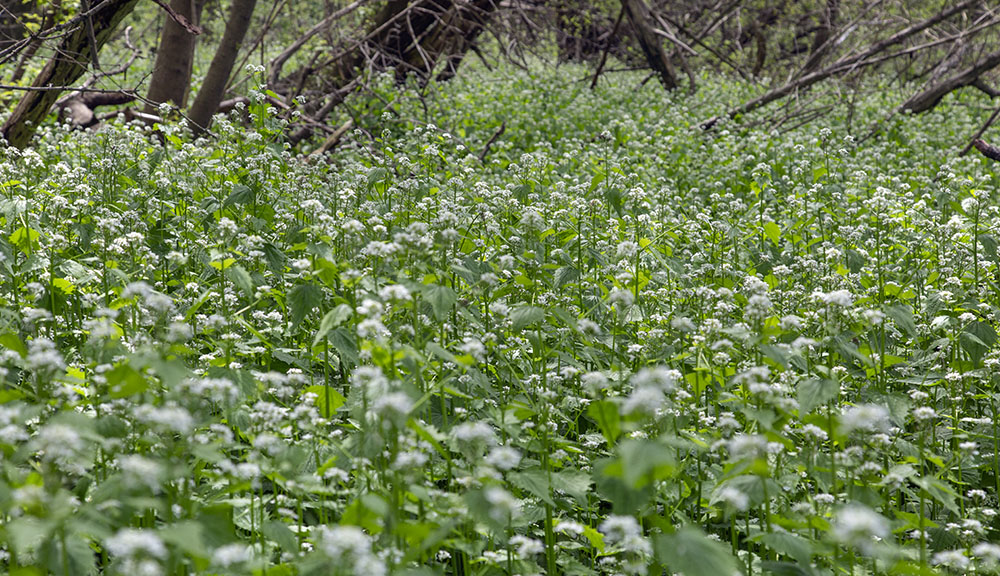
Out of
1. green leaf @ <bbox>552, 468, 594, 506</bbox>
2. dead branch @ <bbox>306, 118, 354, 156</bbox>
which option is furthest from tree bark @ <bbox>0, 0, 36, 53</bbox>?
green leaf @ <bbox>552, 468, 594, 506</bbox>

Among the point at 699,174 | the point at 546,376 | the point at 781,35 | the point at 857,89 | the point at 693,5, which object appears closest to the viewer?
the point at 546,376

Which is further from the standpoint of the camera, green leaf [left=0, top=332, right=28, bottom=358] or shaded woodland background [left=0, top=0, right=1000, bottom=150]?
shaded woodland background [left=0, top=0, right=1000, bottom=150]

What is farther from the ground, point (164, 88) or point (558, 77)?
point (558, 77)

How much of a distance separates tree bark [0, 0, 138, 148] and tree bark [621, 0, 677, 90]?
28.6 ft

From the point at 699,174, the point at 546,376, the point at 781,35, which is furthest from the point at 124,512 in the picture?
the point at 781,35

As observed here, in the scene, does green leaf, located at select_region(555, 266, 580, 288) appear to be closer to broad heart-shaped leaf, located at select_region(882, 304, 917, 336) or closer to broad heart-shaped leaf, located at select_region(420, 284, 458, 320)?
broad heart-shaped leaf, located at select_region(420, 284, 458, 320)

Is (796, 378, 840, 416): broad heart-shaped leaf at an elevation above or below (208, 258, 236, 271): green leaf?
above

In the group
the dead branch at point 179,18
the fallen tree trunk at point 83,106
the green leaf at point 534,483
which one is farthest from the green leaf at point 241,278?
the fallen tree trunk at point 83,106

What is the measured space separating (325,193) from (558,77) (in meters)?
10.8

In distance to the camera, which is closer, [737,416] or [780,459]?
[780,459]

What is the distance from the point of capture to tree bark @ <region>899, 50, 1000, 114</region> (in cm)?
1129

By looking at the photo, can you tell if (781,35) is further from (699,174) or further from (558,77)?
(699,174)

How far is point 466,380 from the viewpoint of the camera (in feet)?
11.3

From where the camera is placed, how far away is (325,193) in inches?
222
